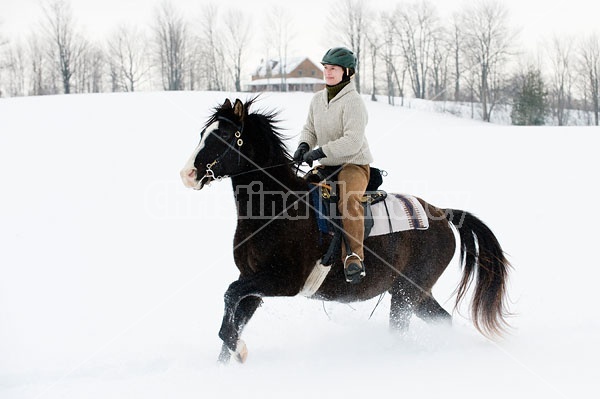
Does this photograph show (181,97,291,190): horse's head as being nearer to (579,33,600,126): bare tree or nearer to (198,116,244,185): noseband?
(198,116,244,185): noseband

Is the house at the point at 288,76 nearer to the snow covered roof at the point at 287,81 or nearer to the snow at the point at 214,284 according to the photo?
the snow covered roof at the point at 287,81

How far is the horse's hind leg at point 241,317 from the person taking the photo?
413cm

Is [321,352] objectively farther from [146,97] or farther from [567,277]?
[146,97]

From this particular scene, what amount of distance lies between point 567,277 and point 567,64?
58342 millimetres

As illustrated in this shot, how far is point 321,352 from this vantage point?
4.74m

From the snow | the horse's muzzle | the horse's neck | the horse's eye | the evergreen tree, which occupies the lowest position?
the snow

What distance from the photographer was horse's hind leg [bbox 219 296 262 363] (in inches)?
163

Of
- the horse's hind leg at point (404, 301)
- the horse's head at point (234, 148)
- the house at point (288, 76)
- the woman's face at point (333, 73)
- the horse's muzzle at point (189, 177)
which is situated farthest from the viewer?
the house at point (288, 76)

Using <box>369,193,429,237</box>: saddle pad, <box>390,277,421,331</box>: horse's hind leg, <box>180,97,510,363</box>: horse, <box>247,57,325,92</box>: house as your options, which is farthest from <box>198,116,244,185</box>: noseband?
<box>247,57,325,92</box>: house

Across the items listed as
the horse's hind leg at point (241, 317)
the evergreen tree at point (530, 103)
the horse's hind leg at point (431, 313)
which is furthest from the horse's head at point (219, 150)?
the evergreen tree at point (530, 103)

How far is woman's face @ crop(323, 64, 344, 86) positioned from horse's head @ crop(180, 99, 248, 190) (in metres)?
0.82

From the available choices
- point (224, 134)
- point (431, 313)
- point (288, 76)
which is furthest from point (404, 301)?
point (288, 76)

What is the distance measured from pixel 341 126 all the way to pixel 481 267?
231 cm

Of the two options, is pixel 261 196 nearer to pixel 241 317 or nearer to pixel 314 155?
pixel 314 155
